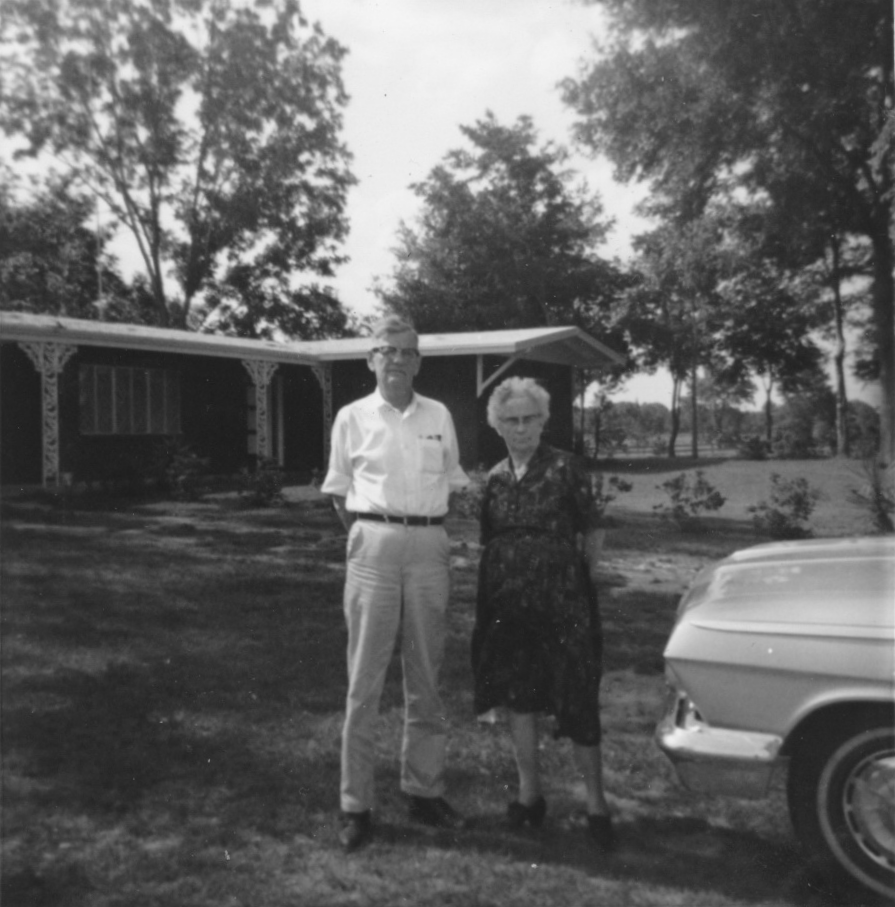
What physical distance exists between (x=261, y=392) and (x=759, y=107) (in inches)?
374

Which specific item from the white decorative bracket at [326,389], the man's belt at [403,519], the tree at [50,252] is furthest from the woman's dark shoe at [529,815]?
the white decorative bracket at [326,389]

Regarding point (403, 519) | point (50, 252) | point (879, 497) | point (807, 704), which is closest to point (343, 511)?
point (403, 519)

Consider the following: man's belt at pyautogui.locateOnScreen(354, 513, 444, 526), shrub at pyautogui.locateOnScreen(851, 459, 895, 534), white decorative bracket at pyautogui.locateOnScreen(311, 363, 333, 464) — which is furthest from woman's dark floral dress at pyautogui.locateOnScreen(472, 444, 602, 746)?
white decorative bracket at pyautogui.locateOnScreen(311, 363, 333, 464)

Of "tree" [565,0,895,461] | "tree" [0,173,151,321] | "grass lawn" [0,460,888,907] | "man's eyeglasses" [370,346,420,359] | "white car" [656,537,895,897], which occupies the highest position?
"tree" [565,0,895,461]

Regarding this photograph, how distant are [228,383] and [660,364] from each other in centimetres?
857

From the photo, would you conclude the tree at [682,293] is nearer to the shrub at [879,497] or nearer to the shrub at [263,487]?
the shrub at [879,497]

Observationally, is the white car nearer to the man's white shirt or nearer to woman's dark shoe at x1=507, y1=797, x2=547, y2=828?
woman's dark shoe at x1=507, y1=797, x2=547, y2=828

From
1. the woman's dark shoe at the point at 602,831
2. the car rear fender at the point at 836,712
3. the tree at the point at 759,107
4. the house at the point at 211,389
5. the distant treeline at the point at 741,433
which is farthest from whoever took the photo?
the distant treeline at the point at 741,433

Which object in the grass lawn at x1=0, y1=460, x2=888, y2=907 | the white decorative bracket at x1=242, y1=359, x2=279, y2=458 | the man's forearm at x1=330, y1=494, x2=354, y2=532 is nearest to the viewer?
the grass lawn at x1=0, y1=460, x2=888, y2=907

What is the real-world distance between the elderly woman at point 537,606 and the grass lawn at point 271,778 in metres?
0.33

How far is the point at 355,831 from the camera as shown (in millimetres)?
3330

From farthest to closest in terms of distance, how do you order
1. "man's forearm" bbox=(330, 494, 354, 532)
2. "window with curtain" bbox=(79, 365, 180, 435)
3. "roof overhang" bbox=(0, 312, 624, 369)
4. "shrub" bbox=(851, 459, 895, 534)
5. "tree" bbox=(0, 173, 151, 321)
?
"window with curtain" bbox=(79, 365, 180, 435), "roof overhang" bbox=(0, 312, 624, 369), "shrub" bbox=(851, 459, 895, 534), "tree" bbox=(0, 173, 151, 321), "man's forearm" bbox=(330, 494, 354, 532)

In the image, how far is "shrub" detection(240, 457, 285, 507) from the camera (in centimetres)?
1295

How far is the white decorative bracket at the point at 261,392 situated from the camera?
A: 16719 millimetres
